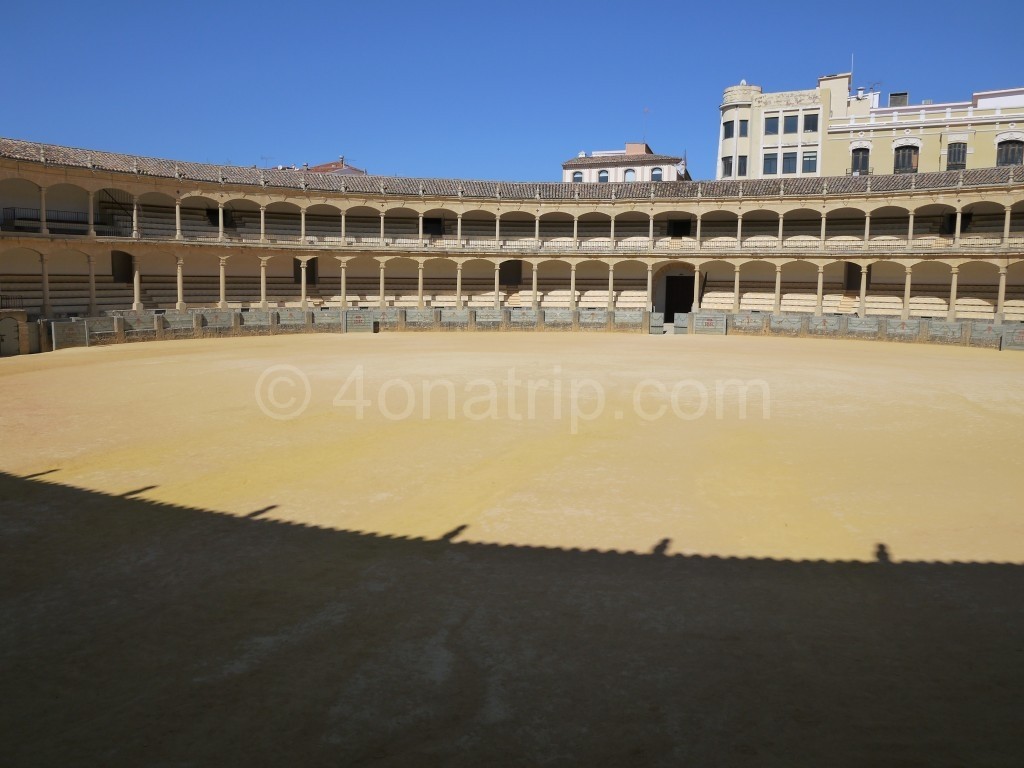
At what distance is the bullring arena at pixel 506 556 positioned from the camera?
4738 mm

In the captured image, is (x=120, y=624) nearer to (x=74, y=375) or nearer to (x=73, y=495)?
(x=73, y=495)

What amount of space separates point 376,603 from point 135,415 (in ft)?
33.6

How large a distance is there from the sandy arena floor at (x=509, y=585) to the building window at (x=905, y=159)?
3576cm

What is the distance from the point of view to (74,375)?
2023 cm

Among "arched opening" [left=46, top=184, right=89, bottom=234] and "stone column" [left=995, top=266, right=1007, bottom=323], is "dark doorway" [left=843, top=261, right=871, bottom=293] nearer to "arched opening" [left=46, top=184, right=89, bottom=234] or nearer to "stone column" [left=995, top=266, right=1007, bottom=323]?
"stone column" [left=995, top=266, right=1007, bottom=323]

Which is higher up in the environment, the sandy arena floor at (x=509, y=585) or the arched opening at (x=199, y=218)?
the arched opening at (x=199, y=218)

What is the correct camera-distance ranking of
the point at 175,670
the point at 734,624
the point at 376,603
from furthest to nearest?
the point at 376,603 → the point at 734,624 → the point at 175,670

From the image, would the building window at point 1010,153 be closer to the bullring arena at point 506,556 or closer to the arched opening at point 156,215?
the bullring arena at point 506,556

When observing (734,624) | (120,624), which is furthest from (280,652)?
(734,624)

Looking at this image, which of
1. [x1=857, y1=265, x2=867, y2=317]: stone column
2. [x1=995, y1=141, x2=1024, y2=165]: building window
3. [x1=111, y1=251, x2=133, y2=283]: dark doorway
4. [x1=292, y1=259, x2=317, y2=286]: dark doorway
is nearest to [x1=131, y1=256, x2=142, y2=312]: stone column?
[x1=111, y1=251, x2=133, y2=283]: dark doorway

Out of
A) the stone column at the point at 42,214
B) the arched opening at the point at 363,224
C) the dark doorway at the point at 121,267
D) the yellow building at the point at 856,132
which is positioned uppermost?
the yellow building at the point at 856,132

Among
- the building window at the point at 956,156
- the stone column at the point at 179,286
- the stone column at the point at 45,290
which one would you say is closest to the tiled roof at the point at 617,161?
the building window at the point at 956,156

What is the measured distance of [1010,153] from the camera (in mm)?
42812

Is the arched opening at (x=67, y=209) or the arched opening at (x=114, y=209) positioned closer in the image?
the arched opening at (x=67, y=209)
